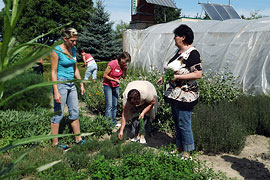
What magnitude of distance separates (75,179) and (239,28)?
314 inches

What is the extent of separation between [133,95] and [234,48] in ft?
19.1

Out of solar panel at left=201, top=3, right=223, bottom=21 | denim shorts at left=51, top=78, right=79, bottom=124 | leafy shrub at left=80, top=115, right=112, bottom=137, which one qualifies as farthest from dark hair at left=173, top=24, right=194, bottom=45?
solar panel at left=201, top=3, right=223, bottom=21

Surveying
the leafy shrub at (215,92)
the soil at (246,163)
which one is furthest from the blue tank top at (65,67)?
→ the leafy shrub at (215,92)

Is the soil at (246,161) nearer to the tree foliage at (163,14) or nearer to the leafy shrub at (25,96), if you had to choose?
the leafy shrub at (25,96)

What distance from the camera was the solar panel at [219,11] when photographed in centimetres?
1386

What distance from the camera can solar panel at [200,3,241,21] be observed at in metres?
13.9

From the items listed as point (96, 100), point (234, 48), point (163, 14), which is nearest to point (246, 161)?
point (96, 100)

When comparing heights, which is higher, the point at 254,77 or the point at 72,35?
the point at 72,35

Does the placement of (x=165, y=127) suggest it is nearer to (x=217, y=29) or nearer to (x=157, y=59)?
(x=217, y=29)

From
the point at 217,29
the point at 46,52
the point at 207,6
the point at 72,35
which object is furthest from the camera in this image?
the point at 207,6

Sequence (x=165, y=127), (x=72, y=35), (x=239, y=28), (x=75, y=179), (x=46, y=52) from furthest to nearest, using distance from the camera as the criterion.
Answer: (x=239, y=28)
(x=165, y=127)
(x=72, y=35)
(x=75, y=179)
(x=46, y=52)

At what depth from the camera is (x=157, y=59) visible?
11.9 metres

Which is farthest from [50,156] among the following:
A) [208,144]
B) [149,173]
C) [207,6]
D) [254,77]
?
[207,6]

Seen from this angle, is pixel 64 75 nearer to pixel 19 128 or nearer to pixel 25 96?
pixel 19 128
